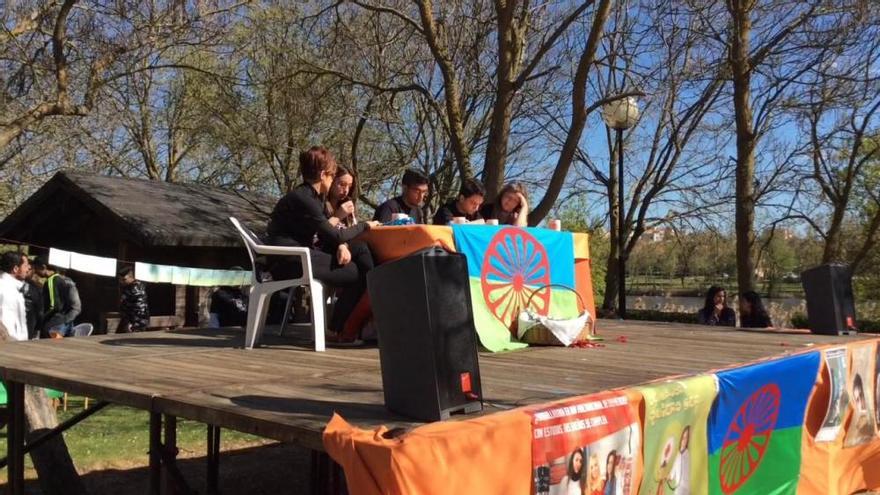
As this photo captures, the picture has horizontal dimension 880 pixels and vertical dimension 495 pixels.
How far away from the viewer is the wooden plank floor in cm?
288

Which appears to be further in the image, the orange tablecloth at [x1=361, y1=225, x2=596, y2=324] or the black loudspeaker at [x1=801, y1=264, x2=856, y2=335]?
the black loudspeaker at [x1=801, y1=264, x2=856, y2=335]

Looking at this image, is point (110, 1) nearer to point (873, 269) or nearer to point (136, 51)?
point (136, 51)

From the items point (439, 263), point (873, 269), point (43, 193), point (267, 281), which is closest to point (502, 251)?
point (267, 281)

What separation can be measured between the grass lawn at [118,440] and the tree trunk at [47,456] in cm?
154

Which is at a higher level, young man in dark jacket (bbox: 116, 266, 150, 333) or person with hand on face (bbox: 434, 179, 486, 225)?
person with hand on face (bbox: 434, 179, 486, 225)

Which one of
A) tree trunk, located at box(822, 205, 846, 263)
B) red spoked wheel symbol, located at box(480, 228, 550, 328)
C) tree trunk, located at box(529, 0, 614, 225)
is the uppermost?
tree trunk, located at box(529, 0, 614, 225)

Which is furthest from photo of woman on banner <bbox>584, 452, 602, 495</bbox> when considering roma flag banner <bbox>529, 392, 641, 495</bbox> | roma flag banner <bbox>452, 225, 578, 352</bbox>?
roma flag banner <bbox>452, 225, 578, 352</bbox>

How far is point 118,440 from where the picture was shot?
25.2 ft

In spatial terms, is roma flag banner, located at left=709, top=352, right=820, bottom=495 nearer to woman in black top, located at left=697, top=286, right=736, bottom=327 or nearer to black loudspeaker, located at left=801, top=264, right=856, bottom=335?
black loudspeaker, located at left=801, top=264, right=856, bottom=335

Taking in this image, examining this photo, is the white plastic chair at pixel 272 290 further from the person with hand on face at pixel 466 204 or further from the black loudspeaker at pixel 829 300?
the black loudspeaker at pixel 829 300

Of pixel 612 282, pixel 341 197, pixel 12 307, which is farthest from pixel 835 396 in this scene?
pixel 612 282

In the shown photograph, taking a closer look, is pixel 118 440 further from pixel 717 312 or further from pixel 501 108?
pixel 501 108

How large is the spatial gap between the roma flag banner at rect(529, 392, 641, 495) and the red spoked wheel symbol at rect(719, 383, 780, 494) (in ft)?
3.34

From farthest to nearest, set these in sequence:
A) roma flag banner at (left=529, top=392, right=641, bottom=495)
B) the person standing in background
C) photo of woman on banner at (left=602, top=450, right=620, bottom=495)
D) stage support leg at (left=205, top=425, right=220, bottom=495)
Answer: the person standing in background, stage support leg at (left=205, top=425, right=220, bottom=495), photo of woman on banner at (left=602, top=450, right=620, bottom=495), roma flag banner at (left=529, top=392, right=641, bottom=495)
